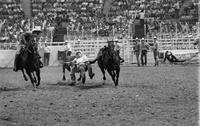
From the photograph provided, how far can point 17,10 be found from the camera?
4722 centimetres

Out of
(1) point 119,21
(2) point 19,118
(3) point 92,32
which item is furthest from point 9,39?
(2) point 19,118

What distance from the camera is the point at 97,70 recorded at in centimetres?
2575

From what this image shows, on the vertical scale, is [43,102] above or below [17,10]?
below

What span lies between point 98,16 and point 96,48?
1243cm

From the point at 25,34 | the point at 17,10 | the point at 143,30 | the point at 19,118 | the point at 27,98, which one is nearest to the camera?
the point at 19,118

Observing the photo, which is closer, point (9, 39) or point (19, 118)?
point (19, 118)

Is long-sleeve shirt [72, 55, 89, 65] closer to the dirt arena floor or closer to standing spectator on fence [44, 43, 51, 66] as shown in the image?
the dirt arena floor

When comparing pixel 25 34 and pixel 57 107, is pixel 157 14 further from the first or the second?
pixel 57 107

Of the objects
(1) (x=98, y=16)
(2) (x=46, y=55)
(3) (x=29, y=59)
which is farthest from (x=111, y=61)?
(1) (x=98, y=16)

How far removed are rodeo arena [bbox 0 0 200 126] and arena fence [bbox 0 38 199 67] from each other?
6cm

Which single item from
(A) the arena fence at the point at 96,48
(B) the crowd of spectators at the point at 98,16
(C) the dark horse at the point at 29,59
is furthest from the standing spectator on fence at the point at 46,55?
(C) the dark horse at the point at 29,59

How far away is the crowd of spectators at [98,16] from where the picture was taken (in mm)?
40312

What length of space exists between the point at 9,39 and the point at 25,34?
74.5ft

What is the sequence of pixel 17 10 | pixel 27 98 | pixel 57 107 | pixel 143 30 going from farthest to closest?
pixel 17 10 → pixel 143 30 → pixel 27 98 → pixel 57 107
